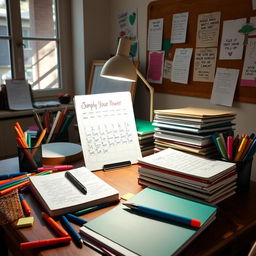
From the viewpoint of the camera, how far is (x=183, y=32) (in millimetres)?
1593

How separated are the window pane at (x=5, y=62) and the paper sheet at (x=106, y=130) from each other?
4.07 ft

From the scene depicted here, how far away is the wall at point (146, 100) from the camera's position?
137 centimetres

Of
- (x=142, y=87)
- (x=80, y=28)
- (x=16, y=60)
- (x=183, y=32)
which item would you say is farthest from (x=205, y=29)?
(x=16, y=60)

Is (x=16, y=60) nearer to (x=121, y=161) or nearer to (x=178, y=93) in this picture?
(x=178, y=93)

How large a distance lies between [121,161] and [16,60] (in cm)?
141

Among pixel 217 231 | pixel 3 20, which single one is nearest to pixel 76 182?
pixel 217 231

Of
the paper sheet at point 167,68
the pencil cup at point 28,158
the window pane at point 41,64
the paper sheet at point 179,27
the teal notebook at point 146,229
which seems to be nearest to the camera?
the teal notebook at point 146,229

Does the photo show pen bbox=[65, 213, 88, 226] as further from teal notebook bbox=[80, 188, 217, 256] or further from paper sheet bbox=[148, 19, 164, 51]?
paper sheet bbox=[148, 19, 164, 51]

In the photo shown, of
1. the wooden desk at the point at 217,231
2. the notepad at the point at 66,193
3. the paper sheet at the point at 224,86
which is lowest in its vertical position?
the wooden desk at the point at 217,231

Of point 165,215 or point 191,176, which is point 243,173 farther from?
point 165,215

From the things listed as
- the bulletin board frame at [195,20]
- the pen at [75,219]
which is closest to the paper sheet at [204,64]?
the bulletin board frame at [195,20]

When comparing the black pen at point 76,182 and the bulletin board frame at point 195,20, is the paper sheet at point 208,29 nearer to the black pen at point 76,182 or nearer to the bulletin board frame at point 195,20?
the bulletin board frame at point 195,20

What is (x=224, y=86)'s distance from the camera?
1422 millimetres

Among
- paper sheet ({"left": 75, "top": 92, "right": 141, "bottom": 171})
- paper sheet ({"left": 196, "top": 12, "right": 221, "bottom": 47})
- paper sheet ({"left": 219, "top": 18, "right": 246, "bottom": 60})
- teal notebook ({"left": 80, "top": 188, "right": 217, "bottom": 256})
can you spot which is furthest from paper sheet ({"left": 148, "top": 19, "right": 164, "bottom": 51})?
Answer: teal notebook ({"left": 80, "top": 188, "right": 217, "bottom": 256})
